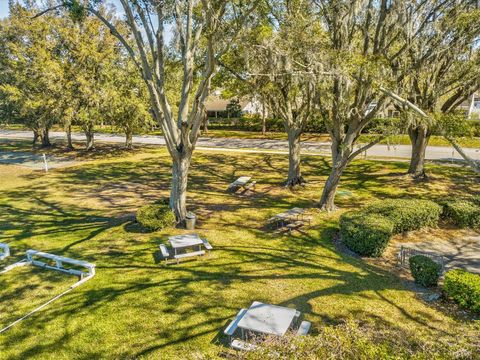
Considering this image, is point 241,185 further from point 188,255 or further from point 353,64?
point 353,64

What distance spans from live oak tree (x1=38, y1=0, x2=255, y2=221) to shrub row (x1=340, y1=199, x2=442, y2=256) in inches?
256

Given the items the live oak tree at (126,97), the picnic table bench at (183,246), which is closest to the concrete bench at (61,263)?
the picnic table bench at (183,246)

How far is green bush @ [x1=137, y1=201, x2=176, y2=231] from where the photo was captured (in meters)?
13.1

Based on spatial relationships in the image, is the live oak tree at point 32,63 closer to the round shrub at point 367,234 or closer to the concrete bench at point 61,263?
the concrete bench at point 61,263

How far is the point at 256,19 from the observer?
15.6 meters

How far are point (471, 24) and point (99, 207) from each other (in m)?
17.2

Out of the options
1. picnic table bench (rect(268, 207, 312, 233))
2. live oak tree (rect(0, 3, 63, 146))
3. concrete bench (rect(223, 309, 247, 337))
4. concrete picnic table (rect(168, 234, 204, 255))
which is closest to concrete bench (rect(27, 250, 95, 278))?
concrete picnic table (rect(168, 234, 204, 255))

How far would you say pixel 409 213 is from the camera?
12633mm

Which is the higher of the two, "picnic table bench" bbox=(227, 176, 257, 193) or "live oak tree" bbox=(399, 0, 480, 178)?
"live oak tree" bbox=(399, 0, 480, 178)

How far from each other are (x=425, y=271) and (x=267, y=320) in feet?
16.1

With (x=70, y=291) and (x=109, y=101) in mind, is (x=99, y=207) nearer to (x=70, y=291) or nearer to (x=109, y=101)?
(x=70, y=291)

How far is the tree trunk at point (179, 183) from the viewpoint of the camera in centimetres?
1362

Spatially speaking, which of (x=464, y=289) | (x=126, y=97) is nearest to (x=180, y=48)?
(x=464, y=289)

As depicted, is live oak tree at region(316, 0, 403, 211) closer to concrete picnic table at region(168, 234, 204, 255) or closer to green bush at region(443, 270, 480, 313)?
green bush at region(443, 270, 480, 313)
